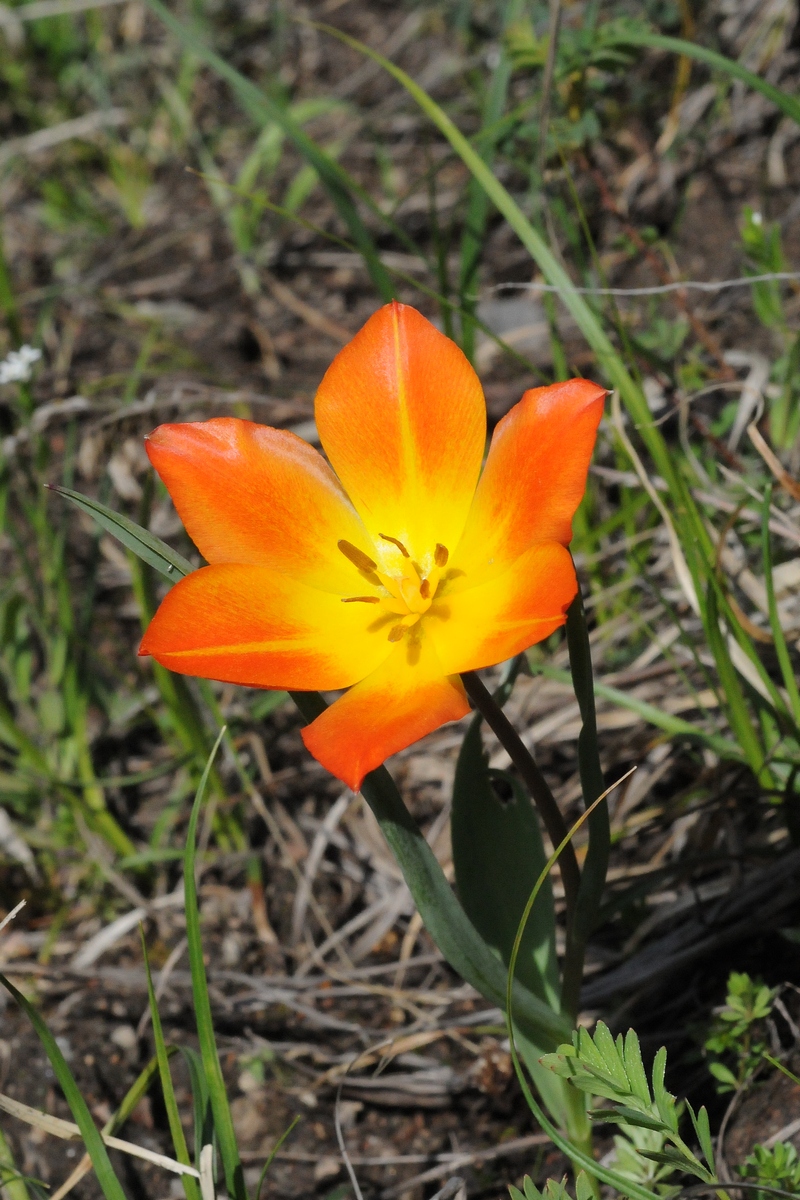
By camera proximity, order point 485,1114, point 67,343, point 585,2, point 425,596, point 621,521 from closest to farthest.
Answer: point 425,596 < point 485,1114 < point 621,521 < point 585,2 < point 67,343

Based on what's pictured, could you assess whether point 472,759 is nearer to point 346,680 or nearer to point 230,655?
point 346,680

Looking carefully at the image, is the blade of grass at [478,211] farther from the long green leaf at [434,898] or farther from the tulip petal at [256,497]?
the long green leaf at [434,898]

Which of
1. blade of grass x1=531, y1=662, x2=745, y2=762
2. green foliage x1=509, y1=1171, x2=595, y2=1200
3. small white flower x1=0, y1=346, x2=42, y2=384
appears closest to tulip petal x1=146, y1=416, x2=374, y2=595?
blade of grass x1=531, y1=662, x2=745, y2=762

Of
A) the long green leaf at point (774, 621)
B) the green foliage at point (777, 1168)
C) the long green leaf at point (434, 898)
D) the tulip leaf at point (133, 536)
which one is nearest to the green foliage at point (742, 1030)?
the green foliage at point (777, 1168)

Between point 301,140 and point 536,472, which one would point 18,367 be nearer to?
point 301,140

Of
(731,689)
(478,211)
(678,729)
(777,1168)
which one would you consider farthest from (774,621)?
(478,211)

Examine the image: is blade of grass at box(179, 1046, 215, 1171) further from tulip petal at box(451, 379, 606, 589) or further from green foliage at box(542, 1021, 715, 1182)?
tulip petal at box(451, 379, 606, 589)

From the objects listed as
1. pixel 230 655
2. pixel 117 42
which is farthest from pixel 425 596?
pixel 117 42
